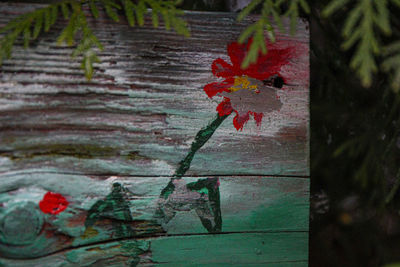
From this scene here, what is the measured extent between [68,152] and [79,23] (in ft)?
1.49

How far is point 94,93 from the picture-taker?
3.92 feet

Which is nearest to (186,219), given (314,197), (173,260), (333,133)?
(173,260)

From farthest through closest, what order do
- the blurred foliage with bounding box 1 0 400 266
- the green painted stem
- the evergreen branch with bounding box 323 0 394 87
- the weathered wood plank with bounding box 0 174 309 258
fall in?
the blurred foliage with bounding box 1 0 400 266 → the green painted stem → the weathered wood plank with bounding box 0 174 309 258 → the evergreen branch with bounding box 323 0 394 87

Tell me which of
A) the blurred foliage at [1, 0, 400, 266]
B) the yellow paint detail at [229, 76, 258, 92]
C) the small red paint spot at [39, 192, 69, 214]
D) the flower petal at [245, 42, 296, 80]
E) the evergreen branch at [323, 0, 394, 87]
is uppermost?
the evergreen branch at [323, 0, 394, 87]

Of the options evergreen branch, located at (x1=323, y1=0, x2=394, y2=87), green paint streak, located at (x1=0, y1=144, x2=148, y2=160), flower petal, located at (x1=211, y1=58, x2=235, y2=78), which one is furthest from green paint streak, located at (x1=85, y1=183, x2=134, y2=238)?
evergreen branch, located at (x1=323, y1=0, x2=394, y2=87)

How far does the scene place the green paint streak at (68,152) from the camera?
113 cm

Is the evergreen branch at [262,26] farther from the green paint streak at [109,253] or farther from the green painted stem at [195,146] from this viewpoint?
the green paint streak at [109,253]

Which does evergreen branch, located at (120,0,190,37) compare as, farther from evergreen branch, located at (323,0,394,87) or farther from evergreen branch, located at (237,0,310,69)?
evergreen branch, located at (323,0,394,87)

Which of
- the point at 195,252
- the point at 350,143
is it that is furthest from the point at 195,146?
the point at 350,143

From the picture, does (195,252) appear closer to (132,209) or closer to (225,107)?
(132,209)

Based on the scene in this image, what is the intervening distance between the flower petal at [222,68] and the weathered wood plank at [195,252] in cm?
62

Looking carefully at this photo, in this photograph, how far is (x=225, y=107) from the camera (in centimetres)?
130

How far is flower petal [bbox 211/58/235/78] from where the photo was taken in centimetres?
129

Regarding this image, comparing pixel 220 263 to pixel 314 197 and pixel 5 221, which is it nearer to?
pixel 5 221
